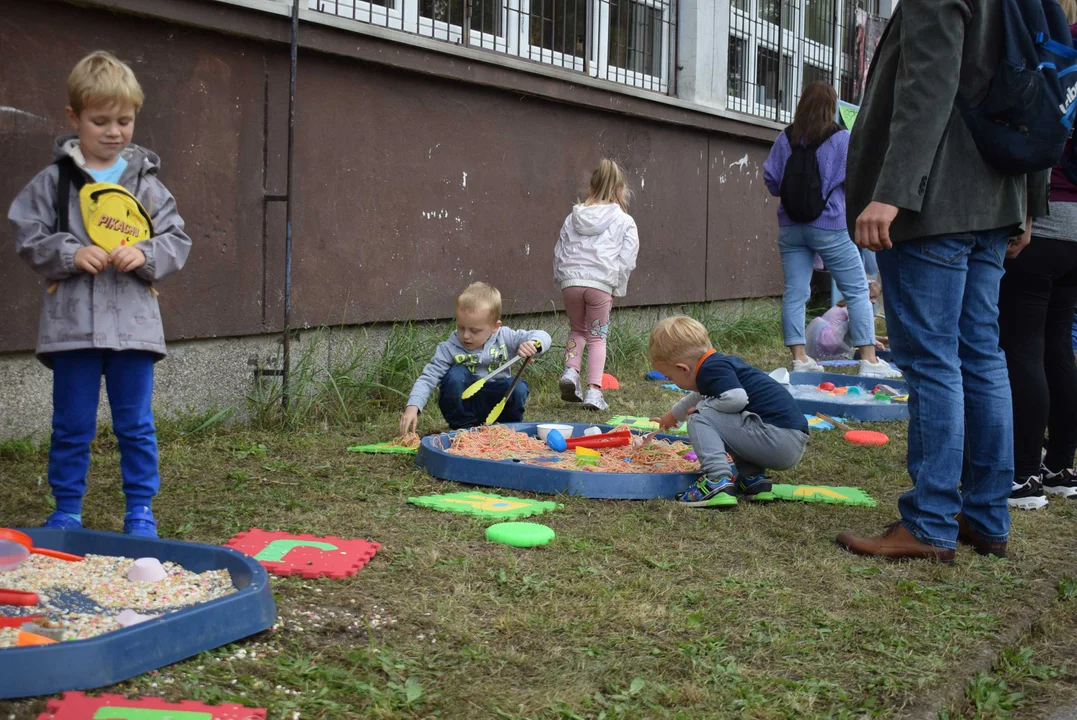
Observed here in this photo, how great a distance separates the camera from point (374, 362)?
6250mm

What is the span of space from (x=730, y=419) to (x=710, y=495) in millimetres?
325

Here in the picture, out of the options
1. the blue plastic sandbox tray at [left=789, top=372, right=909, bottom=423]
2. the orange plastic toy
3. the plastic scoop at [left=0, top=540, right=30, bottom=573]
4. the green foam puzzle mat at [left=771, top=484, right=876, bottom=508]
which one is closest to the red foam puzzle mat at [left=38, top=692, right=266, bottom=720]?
the plastic scoop at [left=0, top=540, right=30, bottom=573]

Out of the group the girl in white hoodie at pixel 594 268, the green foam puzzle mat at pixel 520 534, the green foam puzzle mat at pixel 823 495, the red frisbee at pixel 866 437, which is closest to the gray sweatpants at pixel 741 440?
the green foam puzzle mat at pixel 823 495

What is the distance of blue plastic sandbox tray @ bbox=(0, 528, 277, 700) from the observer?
85.3 inches

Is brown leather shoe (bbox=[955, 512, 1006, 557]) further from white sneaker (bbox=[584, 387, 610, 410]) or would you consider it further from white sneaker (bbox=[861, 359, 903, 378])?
white sneaker (bbox=[861, 359, 903, 378])

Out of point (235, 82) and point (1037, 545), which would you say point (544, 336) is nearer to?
point (235, 82)

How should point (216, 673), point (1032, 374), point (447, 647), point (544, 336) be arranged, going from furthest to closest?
1. point (544, 336)
2. point (1032, 374)
3. point (447, 647)
4. point (216, 673)

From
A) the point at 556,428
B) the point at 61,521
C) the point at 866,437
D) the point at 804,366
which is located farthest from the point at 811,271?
the point at 61,521

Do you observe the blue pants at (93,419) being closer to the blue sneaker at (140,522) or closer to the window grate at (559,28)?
the blue sneaker at (140,522)

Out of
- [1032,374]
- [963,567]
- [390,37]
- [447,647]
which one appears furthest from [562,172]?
[447,647]

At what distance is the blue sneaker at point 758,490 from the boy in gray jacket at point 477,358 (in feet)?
4.41

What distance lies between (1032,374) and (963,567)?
39.8 inches

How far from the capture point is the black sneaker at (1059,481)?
14.7 feet

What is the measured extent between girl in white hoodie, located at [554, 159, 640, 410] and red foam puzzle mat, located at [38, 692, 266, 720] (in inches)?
172
